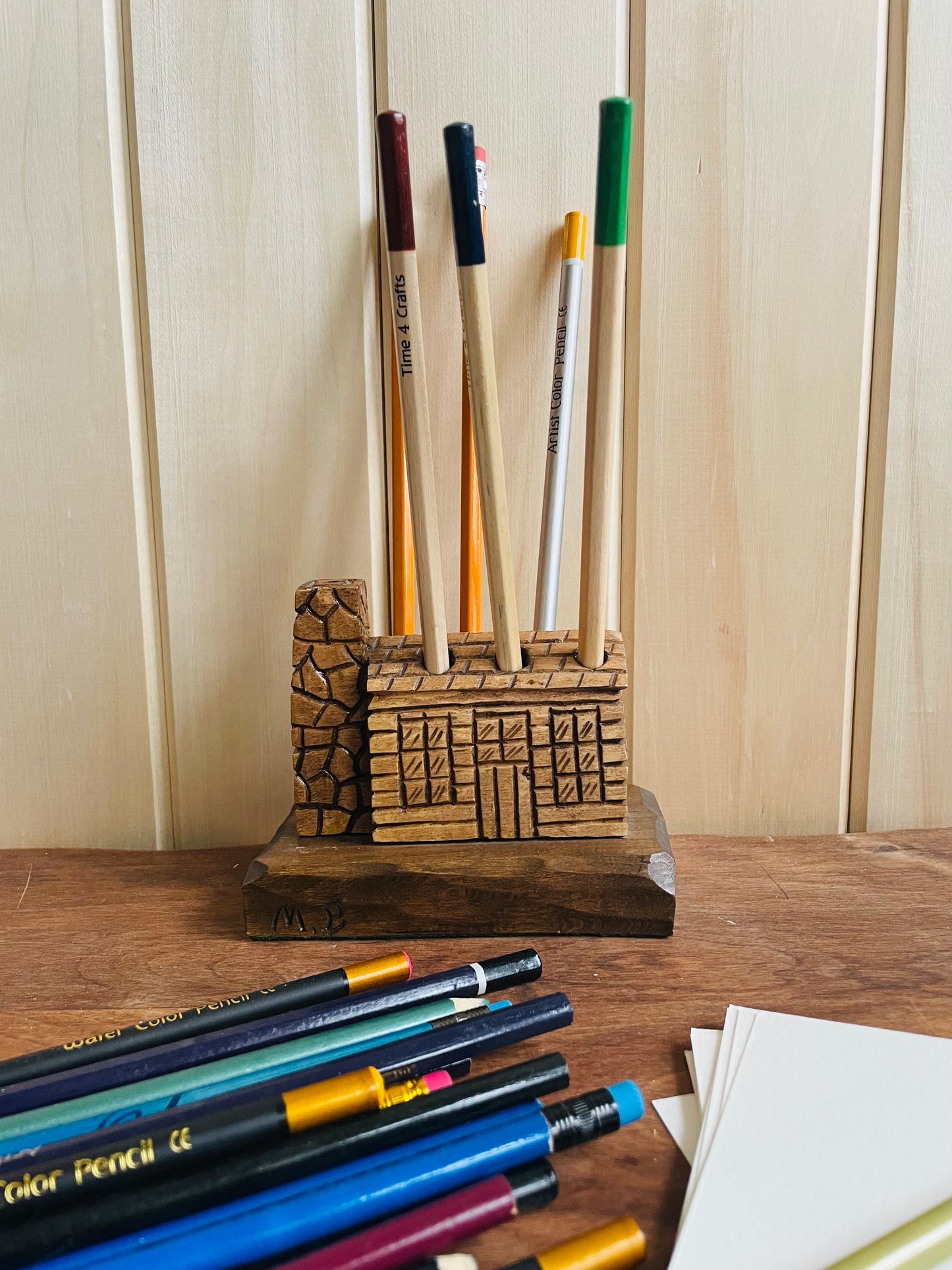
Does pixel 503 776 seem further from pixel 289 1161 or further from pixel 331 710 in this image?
pixel 289 1161

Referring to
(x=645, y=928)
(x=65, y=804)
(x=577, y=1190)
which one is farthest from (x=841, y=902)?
(x=65, y=804)

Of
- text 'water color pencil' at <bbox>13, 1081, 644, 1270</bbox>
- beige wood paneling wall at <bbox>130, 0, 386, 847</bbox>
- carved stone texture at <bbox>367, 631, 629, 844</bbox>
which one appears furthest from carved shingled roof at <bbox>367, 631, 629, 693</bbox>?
text 'water color pencil' at <bbox>13, 1081, 644, 1270</bbox>

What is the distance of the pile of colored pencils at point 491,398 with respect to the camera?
0.41 meters

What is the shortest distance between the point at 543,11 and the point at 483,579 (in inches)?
12.7

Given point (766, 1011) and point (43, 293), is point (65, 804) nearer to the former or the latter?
point (43, 293)

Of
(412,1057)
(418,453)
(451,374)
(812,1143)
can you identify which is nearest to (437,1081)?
(412,1057)

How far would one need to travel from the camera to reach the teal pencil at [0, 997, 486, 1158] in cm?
29

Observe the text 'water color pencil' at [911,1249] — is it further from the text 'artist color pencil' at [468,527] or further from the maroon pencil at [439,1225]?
the text 'artist color pencil' at [468,527]

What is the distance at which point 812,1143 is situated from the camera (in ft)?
0.97

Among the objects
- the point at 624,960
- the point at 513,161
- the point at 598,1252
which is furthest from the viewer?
the point at 513,161

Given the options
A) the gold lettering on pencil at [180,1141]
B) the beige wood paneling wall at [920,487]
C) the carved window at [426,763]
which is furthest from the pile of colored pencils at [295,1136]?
the beige wood paneling wall at [920,487]

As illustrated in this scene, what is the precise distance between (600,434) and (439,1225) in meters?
0.33

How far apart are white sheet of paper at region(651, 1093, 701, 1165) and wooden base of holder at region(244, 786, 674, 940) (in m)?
0.12

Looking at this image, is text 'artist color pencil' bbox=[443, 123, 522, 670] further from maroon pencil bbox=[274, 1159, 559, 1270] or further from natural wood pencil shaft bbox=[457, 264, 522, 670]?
maroon pencil bbox=[274, 1159, 559, 1270]
